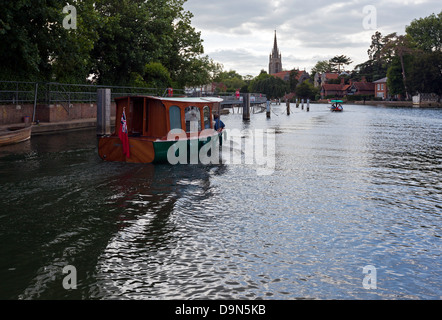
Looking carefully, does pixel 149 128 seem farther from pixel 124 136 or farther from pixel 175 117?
pixel 124 136

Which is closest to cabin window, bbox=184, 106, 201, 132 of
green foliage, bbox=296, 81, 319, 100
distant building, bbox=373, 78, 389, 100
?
distant building, bbox=373, 78, 389, 100

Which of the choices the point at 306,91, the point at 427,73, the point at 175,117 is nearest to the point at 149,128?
the point at 175,117

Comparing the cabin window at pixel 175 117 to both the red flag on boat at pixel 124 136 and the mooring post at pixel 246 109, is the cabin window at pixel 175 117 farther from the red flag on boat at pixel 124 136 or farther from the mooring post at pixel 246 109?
the mooring post at pixel 246 109

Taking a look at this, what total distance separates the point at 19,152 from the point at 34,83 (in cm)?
1308

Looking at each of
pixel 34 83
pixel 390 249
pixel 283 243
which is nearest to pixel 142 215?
pixel 283 243

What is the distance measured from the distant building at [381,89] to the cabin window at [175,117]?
13132 cm

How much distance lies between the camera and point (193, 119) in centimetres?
2002

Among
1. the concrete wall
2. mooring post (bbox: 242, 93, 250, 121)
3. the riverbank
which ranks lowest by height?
the riverbank

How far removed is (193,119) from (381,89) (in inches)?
5349

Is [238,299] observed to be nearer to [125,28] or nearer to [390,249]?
[390,249]

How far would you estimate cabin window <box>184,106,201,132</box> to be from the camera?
1961 centimetres

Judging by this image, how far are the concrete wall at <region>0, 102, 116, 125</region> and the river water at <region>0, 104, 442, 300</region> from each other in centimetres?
→ 1081

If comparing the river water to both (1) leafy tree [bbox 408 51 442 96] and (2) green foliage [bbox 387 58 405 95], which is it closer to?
(1) leafy tree [bbox 408 51 442 96]

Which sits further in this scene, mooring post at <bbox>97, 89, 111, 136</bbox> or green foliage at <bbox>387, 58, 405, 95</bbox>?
green foliage at <bbox>387, 58, 405, 95</bbox>
